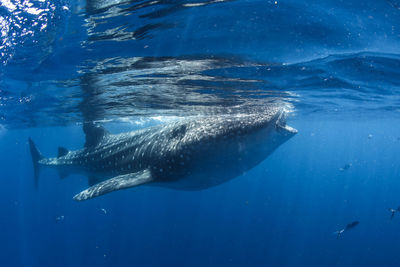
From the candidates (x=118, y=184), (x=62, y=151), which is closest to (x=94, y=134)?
(x=62, y=151)

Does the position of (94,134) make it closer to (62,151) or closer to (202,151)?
(62,151)

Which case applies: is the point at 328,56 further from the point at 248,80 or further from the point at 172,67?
the point at 172,67

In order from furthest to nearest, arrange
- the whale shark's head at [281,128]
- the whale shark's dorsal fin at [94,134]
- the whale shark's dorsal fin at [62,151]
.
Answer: the whale shark's dorsal fin at [62,151] < the whale shark's dorsal fin at [94,134] < the whale shark's head at [281,128]

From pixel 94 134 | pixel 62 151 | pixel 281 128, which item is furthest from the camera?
pixel 62 151

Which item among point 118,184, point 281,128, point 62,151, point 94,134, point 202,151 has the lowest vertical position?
point 62,151

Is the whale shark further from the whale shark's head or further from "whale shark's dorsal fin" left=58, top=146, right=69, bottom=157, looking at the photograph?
"whale shark's dorsal fin" left=58, top=146, right=69, bottom=157

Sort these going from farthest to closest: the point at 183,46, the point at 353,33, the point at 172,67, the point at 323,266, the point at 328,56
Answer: the point at 323,266 → the point at 172,67 → the point at 328,56 → the point at 183,46 → the point at 353,33

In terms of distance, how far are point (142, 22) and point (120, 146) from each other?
3.85 m

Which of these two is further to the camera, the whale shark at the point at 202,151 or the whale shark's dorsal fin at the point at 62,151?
the whale shark's dorsal fin at the point at 62,151

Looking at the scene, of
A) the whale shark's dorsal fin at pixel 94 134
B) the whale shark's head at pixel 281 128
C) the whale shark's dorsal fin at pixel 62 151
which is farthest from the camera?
the whale shark's dorsal fin at pixel 62 151

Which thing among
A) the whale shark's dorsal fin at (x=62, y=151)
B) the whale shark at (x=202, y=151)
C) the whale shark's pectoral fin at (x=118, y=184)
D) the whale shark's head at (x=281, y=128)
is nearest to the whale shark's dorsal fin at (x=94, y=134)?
the whale shark's dorsal fin at (x=62, y=151)

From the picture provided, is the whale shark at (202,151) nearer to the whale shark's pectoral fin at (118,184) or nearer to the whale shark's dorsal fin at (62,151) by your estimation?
the whale shark's pectoral fin at (118,184)

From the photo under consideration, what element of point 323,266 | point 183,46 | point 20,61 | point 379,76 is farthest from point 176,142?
point 323,266

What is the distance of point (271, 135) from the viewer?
17.5ft
